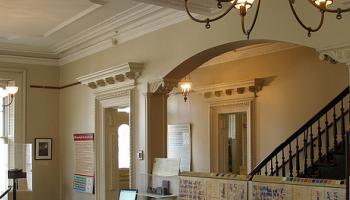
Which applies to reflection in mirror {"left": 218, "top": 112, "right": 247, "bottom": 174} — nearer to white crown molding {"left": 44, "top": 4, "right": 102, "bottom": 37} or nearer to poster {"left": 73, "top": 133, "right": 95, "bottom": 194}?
poster {"left": 73, "top": 133, "right": 95, "bottom": 194}

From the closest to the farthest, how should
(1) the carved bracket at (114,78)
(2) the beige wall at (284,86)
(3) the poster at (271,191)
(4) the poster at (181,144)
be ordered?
1. (3) the poster at (271,191)
2. (1) the carved bracket at (114,78)
3. (2) the beige wall at (284,86)
4. (4) the poster at (181,144)

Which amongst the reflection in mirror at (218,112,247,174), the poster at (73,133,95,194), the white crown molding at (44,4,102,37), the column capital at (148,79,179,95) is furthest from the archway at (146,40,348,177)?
the reflection in mirror at (218,112,247,174)

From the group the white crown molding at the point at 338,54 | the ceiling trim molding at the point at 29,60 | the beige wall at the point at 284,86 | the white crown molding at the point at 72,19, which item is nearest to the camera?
the white crown molding at the point at 338,54

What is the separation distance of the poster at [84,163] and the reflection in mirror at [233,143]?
236cm

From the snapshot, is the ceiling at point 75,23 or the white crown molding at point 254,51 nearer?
the ceiling at point 75,23

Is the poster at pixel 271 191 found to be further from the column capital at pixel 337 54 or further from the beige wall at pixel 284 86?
the beige wall at pixel 284 86

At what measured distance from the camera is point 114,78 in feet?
23.6

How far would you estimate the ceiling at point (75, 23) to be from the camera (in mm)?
6062

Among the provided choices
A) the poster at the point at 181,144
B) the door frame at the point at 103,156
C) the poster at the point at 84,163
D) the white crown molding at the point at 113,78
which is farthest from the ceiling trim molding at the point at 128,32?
the poster at the point at 181,144

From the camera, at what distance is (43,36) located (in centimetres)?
796

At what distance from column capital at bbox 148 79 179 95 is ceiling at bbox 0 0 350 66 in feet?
2.40

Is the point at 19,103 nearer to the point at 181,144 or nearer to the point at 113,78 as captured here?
the point at 113,78

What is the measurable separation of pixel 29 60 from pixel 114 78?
103 inches

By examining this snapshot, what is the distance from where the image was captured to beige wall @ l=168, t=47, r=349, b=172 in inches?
280
